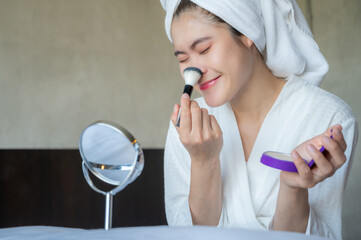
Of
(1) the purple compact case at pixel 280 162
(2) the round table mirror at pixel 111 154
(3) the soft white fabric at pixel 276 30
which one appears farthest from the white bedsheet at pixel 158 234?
(3) the soft white fabric at pixel 276 30

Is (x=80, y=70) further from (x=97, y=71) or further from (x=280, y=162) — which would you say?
(x=280, y=162)

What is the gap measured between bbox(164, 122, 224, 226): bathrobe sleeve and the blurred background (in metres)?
1.72

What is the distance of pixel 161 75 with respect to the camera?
3.48m

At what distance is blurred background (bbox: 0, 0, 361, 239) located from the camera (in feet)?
8.69

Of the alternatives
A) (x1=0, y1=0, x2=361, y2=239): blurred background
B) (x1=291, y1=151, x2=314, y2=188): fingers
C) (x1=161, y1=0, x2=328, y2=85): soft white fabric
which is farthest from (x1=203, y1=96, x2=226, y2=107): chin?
(x1=0, y1=0, x2=361, y2=239): blurred background

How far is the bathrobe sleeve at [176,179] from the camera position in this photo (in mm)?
1166

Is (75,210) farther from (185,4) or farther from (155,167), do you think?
(185,4)

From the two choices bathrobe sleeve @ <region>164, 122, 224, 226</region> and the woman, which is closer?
the woman

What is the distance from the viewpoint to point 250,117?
1.23 m

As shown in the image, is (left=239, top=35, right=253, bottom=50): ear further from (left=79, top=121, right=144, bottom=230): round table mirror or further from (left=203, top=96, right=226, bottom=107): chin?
(left=79, top=121, right=144, bottom=230): round table mirror

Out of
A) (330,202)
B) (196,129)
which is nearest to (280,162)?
(196,129)

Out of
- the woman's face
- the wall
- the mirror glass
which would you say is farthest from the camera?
the wall

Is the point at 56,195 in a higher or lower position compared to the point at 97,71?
lower

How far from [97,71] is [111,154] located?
106 inches
